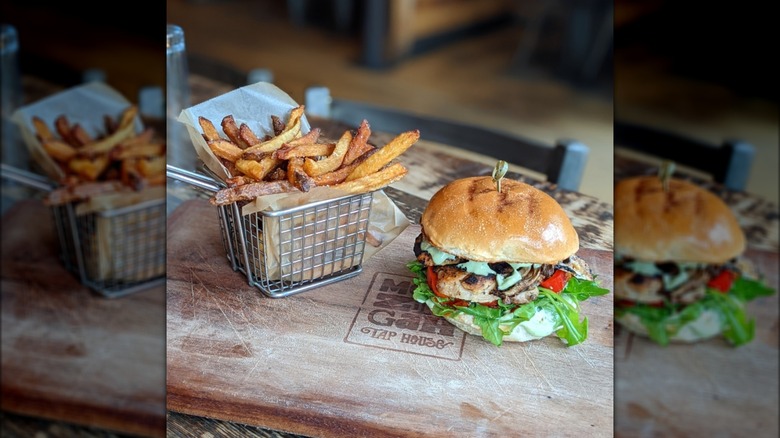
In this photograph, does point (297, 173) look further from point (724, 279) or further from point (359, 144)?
point (724, 279)

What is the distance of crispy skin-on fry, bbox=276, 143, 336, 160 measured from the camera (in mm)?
790

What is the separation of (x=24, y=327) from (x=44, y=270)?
0.09 meters

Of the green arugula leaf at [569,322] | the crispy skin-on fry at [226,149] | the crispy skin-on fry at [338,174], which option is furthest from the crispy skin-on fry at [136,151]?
the green arugula leaf at [569,322]

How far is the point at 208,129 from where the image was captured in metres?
0.81

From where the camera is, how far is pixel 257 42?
1548 millimetres

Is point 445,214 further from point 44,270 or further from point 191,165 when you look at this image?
point 44,270

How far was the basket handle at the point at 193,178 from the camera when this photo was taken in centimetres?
70

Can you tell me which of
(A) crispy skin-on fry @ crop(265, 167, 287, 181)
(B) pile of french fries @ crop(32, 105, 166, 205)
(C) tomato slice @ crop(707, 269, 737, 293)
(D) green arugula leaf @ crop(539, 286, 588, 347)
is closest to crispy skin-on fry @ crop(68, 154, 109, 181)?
(B) pile of french fries @ crop(32, 105, 166, 205)

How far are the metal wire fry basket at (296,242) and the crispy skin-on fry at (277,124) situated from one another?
0.32 ft

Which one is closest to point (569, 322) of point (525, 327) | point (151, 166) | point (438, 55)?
point (525, 327)

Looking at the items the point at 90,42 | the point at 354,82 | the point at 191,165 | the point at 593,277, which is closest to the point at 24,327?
the point at 191,165

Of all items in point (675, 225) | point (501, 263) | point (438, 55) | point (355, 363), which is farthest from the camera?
point (438, 55)

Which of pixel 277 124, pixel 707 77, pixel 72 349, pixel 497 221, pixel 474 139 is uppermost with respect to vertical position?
pixel 707 77

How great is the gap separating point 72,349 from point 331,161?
50 centimetres
